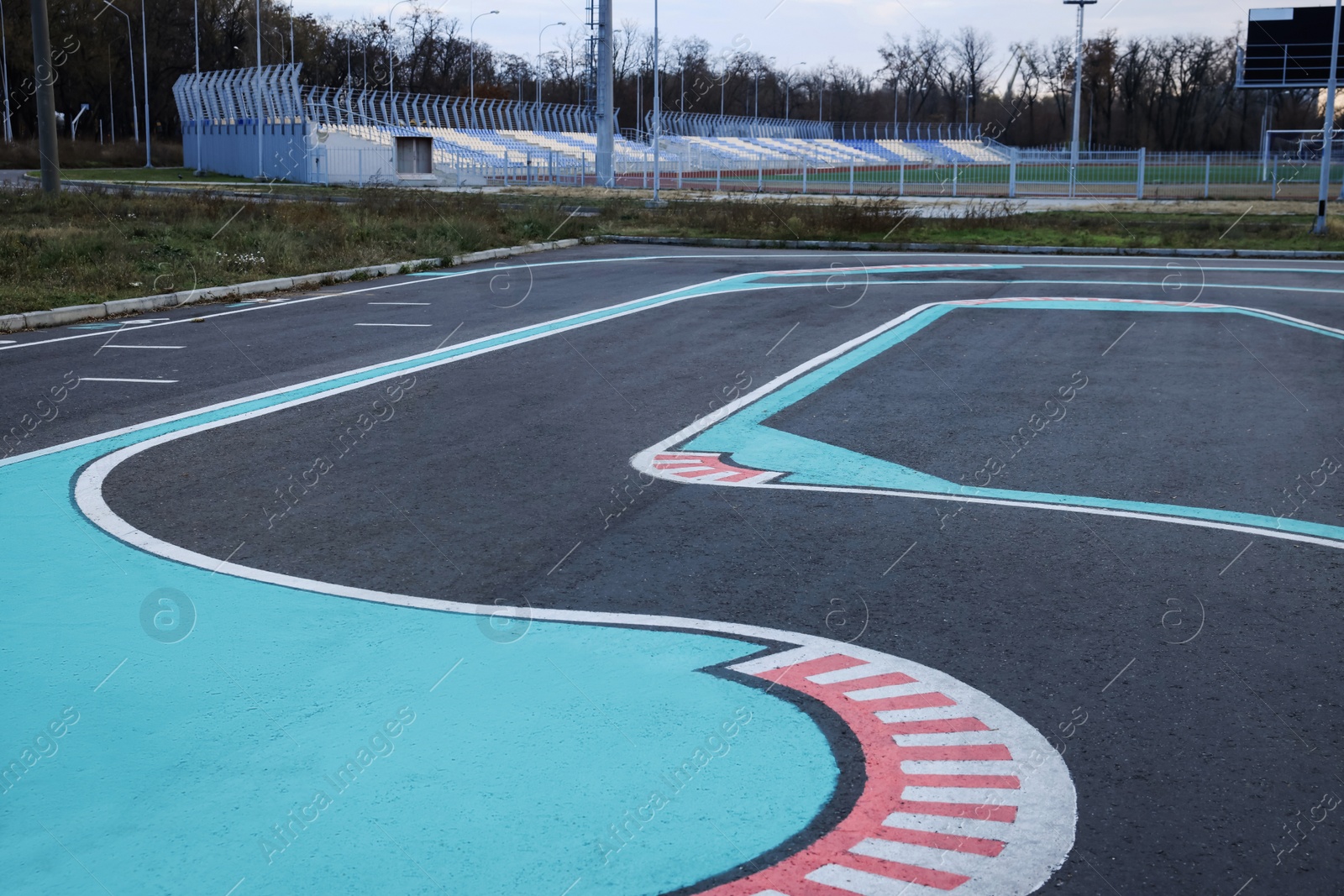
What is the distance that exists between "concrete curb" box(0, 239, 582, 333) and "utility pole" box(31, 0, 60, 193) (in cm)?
900

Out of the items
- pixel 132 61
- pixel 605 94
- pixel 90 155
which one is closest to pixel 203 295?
pixel 605 94

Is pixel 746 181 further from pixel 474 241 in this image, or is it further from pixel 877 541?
pixel 877 541

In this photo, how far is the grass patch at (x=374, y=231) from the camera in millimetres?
19719

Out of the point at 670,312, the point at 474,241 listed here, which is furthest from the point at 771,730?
the point at 474,241

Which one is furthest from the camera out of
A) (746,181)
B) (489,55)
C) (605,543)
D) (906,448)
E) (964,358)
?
(489,55)

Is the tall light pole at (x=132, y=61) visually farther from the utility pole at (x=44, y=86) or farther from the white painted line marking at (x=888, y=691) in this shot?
the white painted line marking at (x=888, y=691)

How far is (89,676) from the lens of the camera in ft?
16.8

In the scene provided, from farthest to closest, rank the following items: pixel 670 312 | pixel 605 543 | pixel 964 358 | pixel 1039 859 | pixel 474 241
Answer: pixel 474 241
pixel 670 312
pixel 964 358
pixel 605 543
pixel 1039 859

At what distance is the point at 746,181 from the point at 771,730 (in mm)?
58988

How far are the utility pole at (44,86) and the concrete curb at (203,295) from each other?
29.5 feet

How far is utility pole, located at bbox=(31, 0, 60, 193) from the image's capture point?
26.0m

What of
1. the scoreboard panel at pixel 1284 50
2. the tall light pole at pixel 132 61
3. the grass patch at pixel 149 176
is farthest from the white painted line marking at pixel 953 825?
the tall light pole at pixel 132 61

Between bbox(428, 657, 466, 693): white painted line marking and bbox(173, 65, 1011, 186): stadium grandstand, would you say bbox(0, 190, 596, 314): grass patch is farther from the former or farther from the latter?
bbox(173, 65, 1011, 186): stadium grandstand

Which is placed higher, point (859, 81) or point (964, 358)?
point (859, 81)
